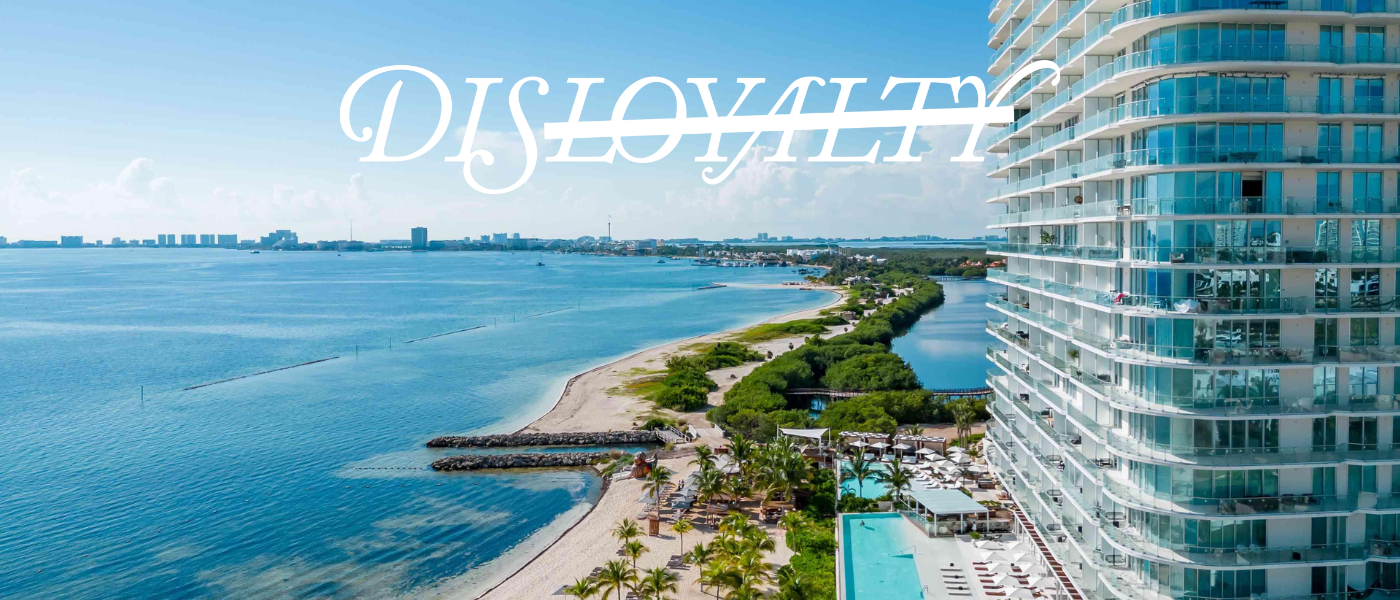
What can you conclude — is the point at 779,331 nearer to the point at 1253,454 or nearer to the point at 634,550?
the point at 634,550

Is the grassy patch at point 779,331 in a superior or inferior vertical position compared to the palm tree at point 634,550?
superior

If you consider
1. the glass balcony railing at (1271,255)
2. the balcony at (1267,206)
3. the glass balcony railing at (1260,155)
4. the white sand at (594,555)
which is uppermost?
the glass balcony railing at (1260,155)

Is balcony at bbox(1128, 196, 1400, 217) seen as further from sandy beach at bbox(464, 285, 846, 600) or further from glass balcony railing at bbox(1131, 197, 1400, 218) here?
sandy beach at bbox(464, 285, 846, 600)

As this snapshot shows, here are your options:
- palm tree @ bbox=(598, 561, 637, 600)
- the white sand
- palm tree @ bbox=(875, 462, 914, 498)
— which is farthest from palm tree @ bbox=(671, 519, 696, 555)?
palm tree @ bbox=(875, 462, 914, 498)

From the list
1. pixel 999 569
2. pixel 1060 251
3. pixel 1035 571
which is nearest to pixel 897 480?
pixel 999 569

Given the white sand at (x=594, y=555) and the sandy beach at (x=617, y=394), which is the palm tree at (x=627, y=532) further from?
the sandy beach at (x=617, y=394)

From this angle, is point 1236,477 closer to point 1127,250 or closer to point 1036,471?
point 1127,250

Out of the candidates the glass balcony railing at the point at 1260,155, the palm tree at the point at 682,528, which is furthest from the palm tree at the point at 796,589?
the glass balcony railing at the point at 1260,155
